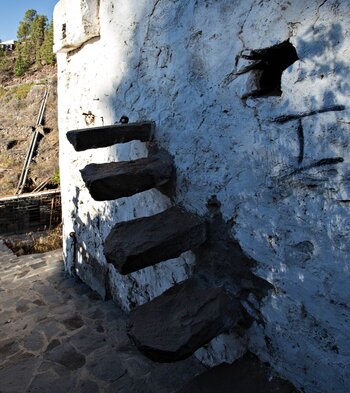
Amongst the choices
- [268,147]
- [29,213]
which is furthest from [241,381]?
[29,213]

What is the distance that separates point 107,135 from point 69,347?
2057mm

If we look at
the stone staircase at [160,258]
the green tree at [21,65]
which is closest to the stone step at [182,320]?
the stone staircase at [160,258]

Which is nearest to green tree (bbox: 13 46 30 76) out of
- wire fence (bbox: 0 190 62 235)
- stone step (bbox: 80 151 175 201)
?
wire fence (bbox: 0 190 62 235)

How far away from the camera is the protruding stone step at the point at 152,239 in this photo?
1758mm

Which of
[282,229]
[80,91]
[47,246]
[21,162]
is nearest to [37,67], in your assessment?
[21,162]

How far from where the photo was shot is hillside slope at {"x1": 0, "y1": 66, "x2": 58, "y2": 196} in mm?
13930

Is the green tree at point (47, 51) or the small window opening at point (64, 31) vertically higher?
the green tree at point (47, 51)

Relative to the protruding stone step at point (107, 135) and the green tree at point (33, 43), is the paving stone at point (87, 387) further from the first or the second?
the green tree at point (33, 43)

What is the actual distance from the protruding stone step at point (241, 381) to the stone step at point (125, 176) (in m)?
1.10

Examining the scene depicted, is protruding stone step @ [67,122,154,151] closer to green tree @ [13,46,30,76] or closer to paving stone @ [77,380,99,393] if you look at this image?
paving stone @ [77,380,99,393]

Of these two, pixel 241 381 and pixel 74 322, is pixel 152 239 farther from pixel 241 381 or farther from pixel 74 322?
pixel 74 322

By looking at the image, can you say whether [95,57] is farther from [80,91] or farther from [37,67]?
[37,67]

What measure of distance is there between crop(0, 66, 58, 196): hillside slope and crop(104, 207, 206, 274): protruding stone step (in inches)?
486

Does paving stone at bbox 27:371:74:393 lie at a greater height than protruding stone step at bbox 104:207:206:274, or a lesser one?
lesser
